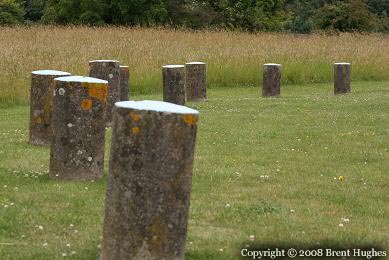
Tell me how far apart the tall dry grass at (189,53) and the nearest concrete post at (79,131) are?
454 inches

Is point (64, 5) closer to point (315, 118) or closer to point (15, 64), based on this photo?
point (15, 64)

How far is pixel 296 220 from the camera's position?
707cm

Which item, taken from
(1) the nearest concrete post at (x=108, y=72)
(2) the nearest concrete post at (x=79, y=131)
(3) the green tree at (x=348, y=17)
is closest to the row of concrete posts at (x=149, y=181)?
(2) the nearest concrete post at (x=79, y=131)

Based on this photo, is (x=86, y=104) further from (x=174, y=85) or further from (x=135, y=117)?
(x=174, y=85)

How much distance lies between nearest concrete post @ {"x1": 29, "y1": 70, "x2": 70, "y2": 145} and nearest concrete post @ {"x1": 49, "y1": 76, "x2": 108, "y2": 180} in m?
2.42

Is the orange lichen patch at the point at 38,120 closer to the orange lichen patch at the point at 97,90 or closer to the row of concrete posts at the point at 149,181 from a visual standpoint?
the orange lichen patch at the point at 97,90

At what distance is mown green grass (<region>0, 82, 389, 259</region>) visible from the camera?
6371 millimetres

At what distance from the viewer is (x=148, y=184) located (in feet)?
17.9

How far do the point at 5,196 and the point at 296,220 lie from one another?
9.02 ft

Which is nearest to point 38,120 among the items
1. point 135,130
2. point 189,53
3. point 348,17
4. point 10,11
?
point 135,130

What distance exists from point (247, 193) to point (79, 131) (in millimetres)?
1887

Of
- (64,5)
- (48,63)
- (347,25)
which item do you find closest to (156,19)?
(64,5)

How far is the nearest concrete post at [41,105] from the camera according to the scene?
11.2m

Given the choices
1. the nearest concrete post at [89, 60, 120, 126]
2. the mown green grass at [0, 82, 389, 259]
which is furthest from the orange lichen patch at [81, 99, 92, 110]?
the nearest concrete post at [89, 60, 120, 126]
